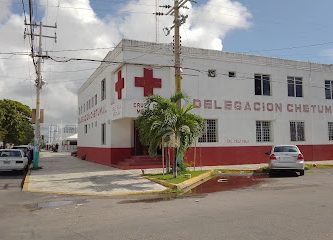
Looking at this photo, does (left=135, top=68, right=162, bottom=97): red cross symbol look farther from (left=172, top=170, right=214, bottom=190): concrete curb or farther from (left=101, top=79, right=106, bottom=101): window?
(left=101, top=79, right=106, bottom=101): window

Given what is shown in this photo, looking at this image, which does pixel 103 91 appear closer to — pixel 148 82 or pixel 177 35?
pixel 148 82

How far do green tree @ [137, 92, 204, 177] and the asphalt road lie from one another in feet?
13.4

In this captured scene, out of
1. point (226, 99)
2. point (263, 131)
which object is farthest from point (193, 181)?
point (263, 131)

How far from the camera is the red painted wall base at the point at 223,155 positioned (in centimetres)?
2367

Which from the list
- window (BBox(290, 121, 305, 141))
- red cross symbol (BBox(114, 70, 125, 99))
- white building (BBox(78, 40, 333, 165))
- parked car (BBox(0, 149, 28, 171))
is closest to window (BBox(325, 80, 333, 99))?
white building (BBox(78, 40, 333, 165))

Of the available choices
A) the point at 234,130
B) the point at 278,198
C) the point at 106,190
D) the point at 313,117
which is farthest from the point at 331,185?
the point at 313,117

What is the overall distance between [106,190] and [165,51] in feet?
36.0

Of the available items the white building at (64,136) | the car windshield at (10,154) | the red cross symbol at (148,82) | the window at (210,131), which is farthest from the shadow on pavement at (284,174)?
the white building at (64,136)

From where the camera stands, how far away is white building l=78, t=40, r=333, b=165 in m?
22.4

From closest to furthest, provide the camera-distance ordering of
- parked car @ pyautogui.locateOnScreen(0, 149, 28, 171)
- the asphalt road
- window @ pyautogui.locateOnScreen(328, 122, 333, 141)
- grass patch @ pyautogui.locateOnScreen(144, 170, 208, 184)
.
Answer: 1. the asphalt road
2. grass patch @ pyautogui.locateOnScreen(144, 170, 208, 184)
3. parked car @ pyautogui.locateOnScreen(0, 149, 28, 171)
4. window @ pyautogui.locateOnScreen(328, 122, 333, 141)

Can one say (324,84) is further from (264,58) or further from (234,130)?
(234,130)

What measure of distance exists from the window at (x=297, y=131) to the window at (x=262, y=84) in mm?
2996

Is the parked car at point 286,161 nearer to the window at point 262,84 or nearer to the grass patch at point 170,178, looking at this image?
the grass patch at point 170,178

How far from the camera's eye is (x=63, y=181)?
17219mm
